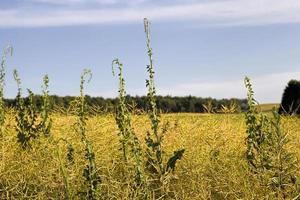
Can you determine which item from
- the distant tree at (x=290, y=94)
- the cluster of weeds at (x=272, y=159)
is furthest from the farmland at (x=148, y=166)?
the distant tree at (x=290, y=94)

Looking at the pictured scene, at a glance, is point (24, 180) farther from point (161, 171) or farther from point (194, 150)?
point (194, 150)

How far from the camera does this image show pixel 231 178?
18.4 feet

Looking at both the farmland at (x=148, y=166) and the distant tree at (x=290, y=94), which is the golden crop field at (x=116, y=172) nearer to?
the farmland at (x=148, y=166)

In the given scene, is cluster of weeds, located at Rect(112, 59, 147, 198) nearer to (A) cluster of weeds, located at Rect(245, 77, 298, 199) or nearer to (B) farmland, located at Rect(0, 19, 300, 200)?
(B) farmland, located at Rect(0, 19, 300, 200)

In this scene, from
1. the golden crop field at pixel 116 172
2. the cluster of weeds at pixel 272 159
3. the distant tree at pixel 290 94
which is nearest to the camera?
the cluster of weeds at pixel 272 159

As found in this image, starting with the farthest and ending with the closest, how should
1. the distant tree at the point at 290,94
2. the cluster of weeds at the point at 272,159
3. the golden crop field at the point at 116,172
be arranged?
the distant tree at the point at 290,94 < the golden crop field at the point at 116,172 < the cluster of weeds at the point at 272,159

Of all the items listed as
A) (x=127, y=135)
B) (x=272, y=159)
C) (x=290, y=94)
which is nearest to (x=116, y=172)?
(x=127, y=135)

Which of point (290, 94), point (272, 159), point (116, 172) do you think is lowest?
point (116, 172)

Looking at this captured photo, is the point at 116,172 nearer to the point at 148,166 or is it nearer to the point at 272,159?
the point at 148,166

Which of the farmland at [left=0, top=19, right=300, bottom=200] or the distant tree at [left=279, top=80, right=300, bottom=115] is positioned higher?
the distant tree at [left=279, top=80, right=300, bottom=115]

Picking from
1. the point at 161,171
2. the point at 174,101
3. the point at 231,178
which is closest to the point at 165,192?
the point at 161,171

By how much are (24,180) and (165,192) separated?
155 centimetres

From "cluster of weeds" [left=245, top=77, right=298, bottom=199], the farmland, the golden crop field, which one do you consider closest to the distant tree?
the golden crop field

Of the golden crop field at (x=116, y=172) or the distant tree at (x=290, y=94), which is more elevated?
the distant tree at (x=290, y=94)
